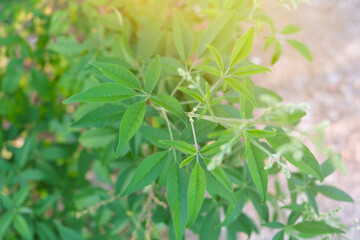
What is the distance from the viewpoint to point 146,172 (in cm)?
80

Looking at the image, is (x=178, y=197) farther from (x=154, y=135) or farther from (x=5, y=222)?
(x=5, y=222)

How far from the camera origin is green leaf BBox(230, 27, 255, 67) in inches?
28.7

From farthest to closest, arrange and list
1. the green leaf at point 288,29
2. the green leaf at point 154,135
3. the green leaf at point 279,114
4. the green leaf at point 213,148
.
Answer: the green leaf at point 288,29, the green leaf at point 154,135, the green leaf at point 213,148, the green leaf at point 279,114

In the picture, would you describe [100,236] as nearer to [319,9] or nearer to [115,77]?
[115,77]

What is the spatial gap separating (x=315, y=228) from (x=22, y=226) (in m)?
1.13

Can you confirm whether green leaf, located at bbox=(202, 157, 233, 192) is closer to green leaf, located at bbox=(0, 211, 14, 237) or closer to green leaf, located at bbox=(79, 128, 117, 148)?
green leaf, located at bbox=(79, 128, 117, 148)

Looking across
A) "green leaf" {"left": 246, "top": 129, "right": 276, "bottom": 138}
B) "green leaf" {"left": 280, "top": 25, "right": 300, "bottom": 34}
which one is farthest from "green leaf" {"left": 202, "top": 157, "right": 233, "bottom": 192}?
"green leaf" {"left": 280, "top": 25, "right": 300, "bottom": 34}

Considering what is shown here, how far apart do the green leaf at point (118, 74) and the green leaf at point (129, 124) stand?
53 mm

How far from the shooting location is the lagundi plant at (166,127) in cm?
74

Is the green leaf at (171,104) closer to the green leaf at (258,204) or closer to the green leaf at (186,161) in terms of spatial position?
the green leaf at (186,161)

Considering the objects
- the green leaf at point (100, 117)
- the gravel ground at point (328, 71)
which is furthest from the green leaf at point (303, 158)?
the gravel ground at point (328, 71)

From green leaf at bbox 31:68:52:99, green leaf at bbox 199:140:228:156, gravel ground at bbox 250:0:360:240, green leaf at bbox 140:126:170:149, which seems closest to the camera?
green leaf at bbox 199:140:228:156

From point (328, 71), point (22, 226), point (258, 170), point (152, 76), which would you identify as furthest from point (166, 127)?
point (328, 71)

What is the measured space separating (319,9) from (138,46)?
2.65 m
